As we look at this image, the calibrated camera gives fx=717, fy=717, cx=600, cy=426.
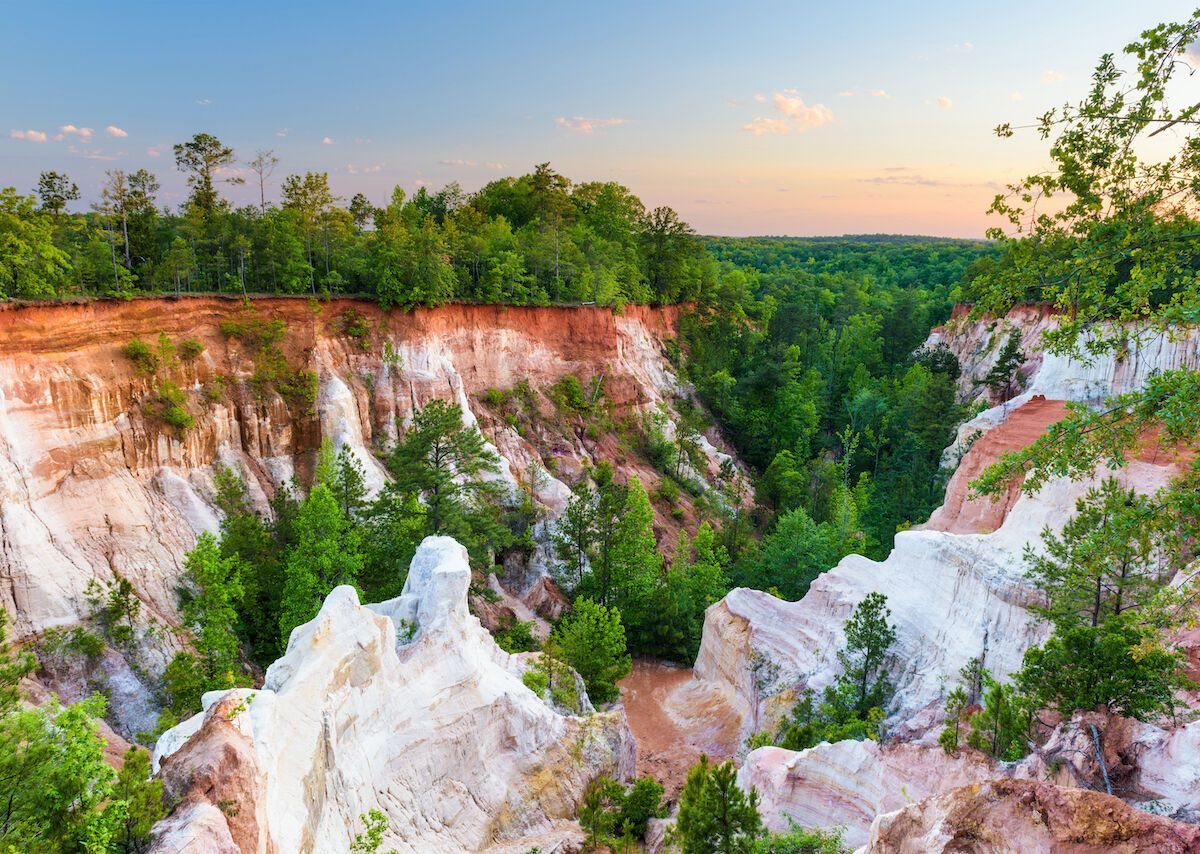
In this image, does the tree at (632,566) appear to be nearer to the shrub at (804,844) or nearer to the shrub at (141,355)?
the shrub at (804,844)

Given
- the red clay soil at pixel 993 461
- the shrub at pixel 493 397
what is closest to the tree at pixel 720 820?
the red clay soil at pixel 993 461

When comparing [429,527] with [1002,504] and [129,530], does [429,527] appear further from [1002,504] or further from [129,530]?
[1002,504]

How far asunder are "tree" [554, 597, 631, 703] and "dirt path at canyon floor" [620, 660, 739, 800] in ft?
5.98

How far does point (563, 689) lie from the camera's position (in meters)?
20.3

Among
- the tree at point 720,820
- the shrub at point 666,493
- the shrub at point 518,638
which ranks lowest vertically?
the shrub at point 518,638

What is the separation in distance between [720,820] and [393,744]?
6.80 meters

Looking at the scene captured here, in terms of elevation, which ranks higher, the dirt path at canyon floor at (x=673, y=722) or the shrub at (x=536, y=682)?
the shrub at (x=536, y=682)

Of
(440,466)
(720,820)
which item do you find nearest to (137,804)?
(720,820)

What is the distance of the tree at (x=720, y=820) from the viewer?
12.2 metres

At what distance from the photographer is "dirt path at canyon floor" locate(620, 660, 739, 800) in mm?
22928

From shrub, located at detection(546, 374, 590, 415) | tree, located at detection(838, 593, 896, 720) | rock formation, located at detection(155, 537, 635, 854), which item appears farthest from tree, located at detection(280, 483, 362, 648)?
shrub, located at detection(546, 374, 590, 415)

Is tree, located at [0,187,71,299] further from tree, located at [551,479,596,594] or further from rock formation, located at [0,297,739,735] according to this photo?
tree, located at [551,479,596,594]

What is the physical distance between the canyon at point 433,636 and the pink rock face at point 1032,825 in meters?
0.03

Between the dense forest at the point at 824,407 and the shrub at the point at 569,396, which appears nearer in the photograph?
the dense forest at the point at 824,407
